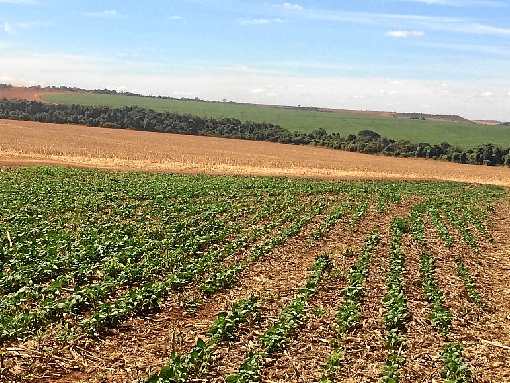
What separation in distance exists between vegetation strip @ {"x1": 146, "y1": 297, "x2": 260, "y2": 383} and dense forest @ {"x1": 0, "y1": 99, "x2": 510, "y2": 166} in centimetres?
5991

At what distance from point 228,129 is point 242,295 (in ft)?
249

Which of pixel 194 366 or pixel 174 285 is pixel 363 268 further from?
pixel 194 366

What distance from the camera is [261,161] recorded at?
161 feet

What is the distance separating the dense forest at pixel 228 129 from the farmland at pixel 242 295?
4758cm

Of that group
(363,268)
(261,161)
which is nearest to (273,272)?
(363,268)

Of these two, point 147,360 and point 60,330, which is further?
point 60,330

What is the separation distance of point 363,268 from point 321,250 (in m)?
2.36

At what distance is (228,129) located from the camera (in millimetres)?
85500

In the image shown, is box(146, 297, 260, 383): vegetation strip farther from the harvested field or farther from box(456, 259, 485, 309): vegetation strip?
the harvested field

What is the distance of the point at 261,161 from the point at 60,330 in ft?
136

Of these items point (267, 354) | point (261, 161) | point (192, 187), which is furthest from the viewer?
point (261, 161)

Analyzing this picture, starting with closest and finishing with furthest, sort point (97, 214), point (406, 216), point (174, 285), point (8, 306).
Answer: point (8, 306) < point (174, 285) < point (97, 214) < point (406, 216)

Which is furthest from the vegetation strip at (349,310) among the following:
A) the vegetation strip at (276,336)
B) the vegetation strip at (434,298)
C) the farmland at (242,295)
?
the vegetation strip at (434,298)

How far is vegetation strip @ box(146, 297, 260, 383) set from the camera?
6.67 meters
